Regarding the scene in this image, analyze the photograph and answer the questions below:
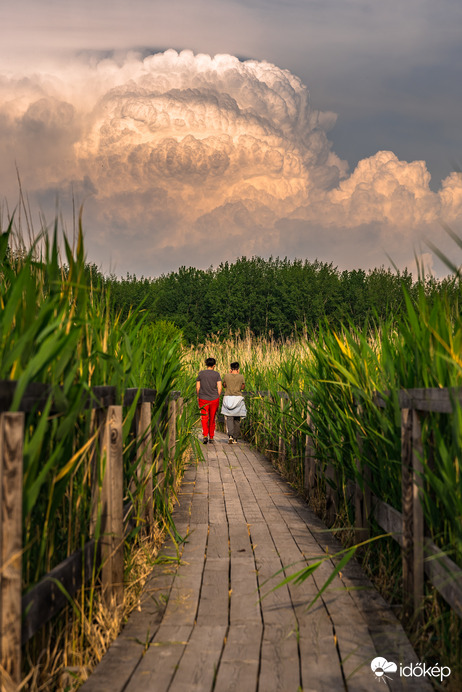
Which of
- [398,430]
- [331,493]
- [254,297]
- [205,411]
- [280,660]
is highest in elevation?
[254,297]

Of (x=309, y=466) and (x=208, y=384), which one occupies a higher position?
(x=208, y=384)

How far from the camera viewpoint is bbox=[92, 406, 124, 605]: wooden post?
134 inches

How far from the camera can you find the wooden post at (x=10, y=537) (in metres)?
2.21

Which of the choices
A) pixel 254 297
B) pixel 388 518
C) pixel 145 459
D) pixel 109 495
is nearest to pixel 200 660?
pixel 109 495

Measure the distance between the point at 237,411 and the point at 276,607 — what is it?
9.90 meters

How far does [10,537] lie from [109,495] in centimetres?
125

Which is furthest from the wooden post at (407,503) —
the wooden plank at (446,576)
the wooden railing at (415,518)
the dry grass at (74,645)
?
the dry grass at (74,645)

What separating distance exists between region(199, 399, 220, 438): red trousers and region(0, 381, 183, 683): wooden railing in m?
8.21

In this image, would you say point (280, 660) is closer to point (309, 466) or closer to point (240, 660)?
point (240, 660)

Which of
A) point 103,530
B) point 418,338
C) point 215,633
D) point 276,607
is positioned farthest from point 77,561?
point 418,338

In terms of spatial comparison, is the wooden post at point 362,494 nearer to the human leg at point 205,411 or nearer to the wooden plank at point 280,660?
the wooden plank at point 280,660

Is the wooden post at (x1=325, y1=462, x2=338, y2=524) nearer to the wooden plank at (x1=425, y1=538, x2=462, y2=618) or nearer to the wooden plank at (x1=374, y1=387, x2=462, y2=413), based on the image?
the wooden plank at (x1=374, y1=387, x2=462, y2=413)

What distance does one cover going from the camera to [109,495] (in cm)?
346

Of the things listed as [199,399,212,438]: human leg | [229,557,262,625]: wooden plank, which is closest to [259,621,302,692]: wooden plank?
[229,557,262,625]: wooden plank
